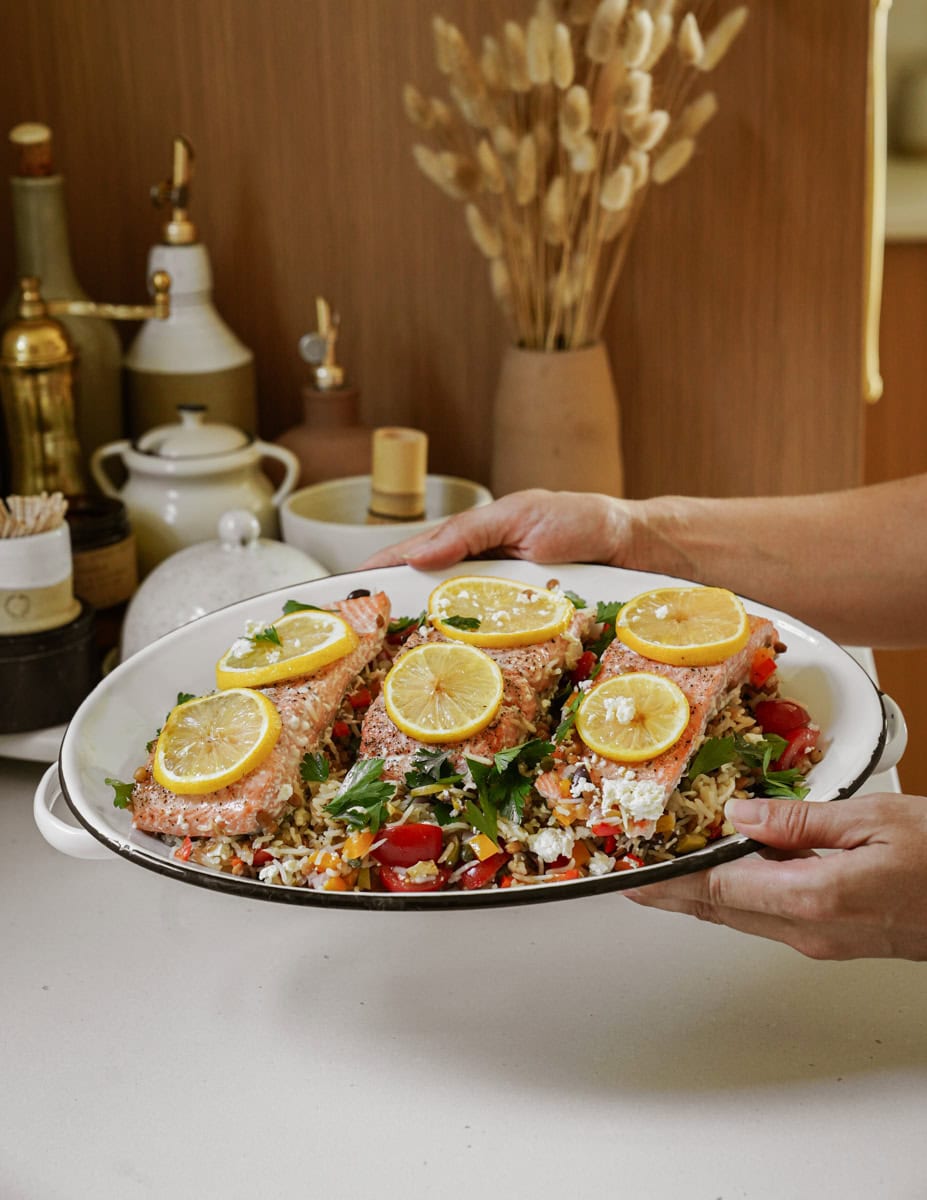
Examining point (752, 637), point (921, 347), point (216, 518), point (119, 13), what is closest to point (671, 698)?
point (752, 637)

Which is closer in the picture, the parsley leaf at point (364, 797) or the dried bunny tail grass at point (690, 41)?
the parsley leaf at point (364, 797)

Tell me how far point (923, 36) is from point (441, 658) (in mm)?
2786

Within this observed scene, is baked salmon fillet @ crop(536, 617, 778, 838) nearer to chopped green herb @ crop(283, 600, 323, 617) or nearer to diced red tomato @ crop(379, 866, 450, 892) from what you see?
diced red tomato @ crop(379, 866, 450, 892)

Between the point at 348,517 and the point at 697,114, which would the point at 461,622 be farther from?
the point at 697,114

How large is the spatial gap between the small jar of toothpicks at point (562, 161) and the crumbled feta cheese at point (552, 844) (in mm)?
970

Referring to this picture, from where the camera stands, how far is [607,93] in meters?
1.68

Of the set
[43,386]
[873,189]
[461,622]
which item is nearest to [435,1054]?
[461,622]

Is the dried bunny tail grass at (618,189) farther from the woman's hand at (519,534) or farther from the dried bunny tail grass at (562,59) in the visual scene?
the woman's hand at (519,534)

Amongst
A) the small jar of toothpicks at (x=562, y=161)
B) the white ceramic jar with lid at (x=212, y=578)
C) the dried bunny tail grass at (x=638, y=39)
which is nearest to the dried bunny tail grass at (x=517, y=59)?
the small jar of toothpicks at (x=562, y=161)

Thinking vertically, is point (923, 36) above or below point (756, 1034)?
above

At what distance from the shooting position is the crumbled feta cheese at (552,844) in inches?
37.3

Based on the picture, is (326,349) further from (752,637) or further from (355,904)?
(355,904)

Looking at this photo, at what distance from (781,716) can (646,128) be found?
0.88 metres

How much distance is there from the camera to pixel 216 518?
1702 mm
